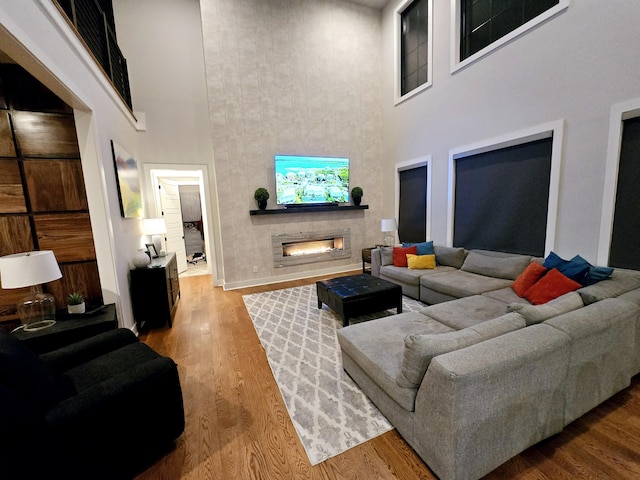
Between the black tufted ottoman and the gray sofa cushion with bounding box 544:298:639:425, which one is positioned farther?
the black tufted ottoman

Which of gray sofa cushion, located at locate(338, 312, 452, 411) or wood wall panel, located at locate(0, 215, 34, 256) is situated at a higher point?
wood wall panel, located at locate(0, 215, 34, 256)

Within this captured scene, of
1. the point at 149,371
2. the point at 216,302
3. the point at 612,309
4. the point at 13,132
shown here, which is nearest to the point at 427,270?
the point at 612,309

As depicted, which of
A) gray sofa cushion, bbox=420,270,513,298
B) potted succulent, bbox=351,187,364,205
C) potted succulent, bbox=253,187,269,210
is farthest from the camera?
potted succulent, bbox=351,187,364,205

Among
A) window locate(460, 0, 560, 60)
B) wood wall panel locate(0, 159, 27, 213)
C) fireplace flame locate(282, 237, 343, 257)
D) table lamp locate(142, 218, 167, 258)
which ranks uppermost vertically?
window locate(460, 0, 560, 60)

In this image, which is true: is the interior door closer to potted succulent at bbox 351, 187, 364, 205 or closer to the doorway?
the doorway

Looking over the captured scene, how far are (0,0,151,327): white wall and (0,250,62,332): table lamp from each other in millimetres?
515

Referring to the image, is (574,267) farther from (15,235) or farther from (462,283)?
(15,235)

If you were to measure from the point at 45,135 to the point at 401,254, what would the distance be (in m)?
4.49

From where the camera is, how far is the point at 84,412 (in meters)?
1.23

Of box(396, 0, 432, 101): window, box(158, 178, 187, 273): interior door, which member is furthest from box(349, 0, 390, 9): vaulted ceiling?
box(158, 178, 187, 273): interior door

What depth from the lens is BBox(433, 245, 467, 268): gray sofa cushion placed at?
4.04 metres

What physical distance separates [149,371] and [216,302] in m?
2.77

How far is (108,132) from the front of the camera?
293 cm

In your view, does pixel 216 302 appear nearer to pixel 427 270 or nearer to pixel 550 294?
pixel 427 270
